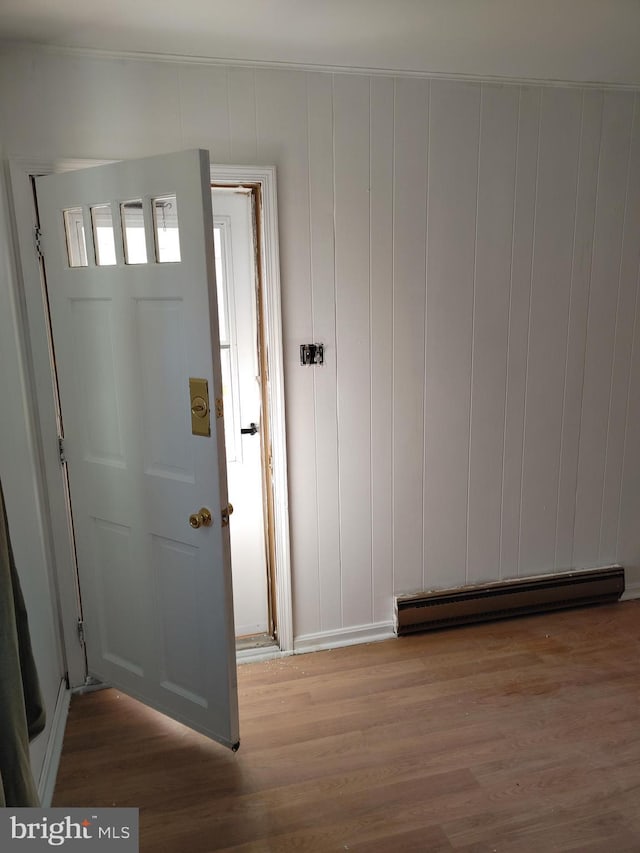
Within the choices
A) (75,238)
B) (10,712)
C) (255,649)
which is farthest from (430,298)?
(10,712)

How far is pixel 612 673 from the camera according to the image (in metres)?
2.62

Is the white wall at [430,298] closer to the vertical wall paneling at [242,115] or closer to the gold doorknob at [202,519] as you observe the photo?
the vertical wall paneling at [242,115]

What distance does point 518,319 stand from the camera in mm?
2832

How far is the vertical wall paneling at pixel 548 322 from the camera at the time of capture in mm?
2729

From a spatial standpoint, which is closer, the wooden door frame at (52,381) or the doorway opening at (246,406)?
the wooden door frame at (52,381)

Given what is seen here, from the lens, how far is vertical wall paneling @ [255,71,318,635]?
7.95ft

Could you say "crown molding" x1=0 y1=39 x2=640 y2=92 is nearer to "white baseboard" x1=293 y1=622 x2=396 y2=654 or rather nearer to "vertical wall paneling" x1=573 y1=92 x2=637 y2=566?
"vertical wall paneling" x1=573 y1=92 x2=637 y2=566

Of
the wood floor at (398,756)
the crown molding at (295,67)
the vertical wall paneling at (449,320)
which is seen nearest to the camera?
the wood floor at (398,756)

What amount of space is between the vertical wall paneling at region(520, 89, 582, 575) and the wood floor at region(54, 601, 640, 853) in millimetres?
553

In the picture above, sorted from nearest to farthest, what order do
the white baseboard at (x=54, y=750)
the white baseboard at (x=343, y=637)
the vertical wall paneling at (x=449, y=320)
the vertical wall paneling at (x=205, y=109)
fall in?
1. the white baseboard at (x=54, y=750)
2. the vertical wall paneling at (x=205, y=109)
3. the vertical wall paneling at (x=449, y=320)
4. the white baseboard at (x=343, y=637)

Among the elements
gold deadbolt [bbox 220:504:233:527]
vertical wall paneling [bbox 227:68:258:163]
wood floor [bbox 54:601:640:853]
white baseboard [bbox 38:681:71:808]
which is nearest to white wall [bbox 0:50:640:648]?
vertical wall paneling [bbox 227:68:258:163]

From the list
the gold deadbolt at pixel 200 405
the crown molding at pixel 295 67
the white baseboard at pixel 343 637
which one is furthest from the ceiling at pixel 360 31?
the white baseboard at pixel 343 637

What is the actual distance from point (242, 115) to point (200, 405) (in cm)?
121

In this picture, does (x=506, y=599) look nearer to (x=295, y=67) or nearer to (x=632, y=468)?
(x=632, y=468)
